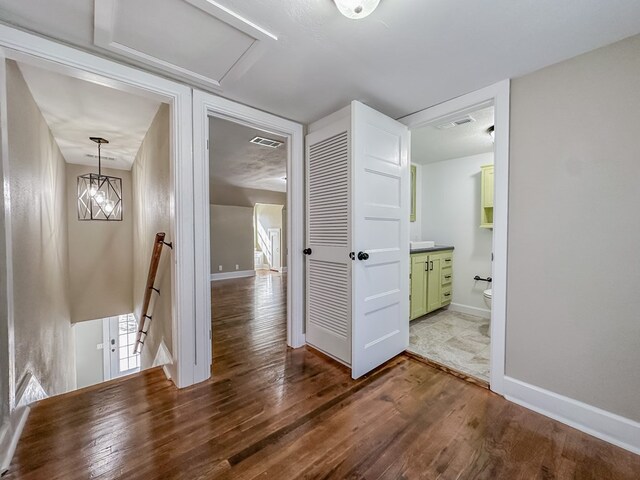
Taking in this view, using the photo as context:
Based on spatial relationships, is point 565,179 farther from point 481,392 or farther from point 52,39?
point 52,39

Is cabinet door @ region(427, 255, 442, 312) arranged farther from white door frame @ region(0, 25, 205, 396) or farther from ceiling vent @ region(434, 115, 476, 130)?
white door frame @ region(0, 25, 205, 396)

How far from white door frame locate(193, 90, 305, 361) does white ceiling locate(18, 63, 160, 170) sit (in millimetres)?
712

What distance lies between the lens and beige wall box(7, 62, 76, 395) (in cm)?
165

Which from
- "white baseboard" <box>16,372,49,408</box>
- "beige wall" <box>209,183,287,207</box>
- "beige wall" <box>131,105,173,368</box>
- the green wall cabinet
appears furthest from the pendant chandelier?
the green wall cabinet

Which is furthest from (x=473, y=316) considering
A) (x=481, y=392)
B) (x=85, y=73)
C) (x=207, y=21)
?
(x=85, y=73)

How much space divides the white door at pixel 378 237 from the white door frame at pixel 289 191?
75 cm

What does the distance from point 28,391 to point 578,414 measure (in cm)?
352

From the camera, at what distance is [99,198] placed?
3.49 meters

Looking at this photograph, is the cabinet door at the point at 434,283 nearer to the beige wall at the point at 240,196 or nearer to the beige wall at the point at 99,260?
the beige wall at the point at 240,196

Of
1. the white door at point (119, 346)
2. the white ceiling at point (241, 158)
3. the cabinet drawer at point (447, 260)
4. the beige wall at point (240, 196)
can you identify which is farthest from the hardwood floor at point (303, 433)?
the white door at point (119, 346)

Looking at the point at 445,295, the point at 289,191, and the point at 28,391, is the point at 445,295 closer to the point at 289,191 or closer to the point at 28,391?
the point at 289,191

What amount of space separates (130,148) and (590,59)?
4685 mm

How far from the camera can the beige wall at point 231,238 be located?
6980mm

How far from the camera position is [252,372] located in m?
2.13
